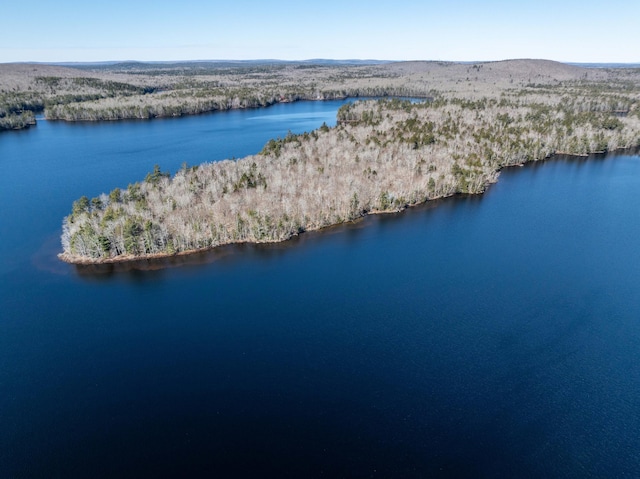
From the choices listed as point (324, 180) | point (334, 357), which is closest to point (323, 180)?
point (324, 180)

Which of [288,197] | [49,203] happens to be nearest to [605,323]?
[288,197]

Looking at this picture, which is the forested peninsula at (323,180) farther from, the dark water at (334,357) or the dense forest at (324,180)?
the dark water at (334,357)

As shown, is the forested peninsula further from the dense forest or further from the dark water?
the dark water

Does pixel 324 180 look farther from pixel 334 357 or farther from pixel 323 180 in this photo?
pixel 334 357

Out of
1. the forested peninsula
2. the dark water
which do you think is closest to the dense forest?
the forested peninsula

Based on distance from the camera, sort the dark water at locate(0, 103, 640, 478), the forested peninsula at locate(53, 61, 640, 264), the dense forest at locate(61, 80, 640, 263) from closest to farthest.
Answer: the dark water at locate(0, 103, 640, 478)
the forested peninsula at locate(53, 61, 640, 264)
the dense forest at locate(61, 80, 640, 263)

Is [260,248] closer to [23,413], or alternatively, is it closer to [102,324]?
[102,324]
